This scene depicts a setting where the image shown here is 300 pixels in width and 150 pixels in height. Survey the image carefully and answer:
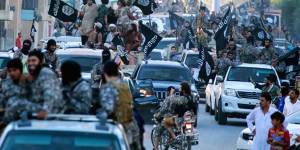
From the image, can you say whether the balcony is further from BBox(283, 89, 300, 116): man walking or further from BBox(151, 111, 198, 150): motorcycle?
BBox(151, 111, 198, 150): motorcycle

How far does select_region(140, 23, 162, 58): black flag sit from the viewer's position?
36750 millimetres

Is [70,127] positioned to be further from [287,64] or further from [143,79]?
[287,64]

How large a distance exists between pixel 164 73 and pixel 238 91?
6.80 ft

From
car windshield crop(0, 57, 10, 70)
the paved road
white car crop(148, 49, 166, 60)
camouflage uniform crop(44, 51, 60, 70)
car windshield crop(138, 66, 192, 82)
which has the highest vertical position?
camouflage uniform crop(44, 51, 60, 70)

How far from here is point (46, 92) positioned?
1316 cm

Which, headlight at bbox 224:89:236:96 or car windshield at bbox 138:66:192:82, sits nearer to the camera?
car windshield at bbox 138:66:192:82

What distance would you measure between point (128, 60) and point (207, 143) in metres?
7.71

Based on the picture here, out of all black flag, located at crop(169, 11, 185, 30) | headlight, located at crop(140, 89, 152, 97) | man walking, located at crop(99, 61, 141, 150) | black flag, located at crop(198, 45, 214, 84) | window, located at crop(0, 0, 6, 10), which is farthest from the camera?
window, located at crop(0, 0, 6, 10)

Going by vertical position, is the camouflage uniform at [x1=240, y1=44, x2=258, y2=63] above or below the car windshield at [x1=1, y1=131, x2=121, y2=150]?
below

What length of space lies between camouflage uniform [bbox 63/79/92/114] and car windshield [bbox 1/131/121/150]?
1.42 metres

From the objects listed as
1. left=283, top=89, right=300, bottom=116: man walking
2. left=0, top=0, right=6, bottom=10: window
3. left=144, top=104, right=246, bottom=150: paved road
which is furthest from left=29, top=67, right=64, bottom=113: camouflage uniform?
left=0, top=0, right=6, bottom=10: window

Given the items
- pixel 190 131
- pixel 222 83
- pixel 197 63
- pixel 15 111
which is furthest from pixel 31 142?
pixel 197 63

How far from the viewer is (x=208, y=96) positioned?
3809 centimetres

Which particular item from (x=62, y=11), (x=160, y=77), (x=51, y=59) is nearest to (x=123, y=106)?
(x=51, y=59)
